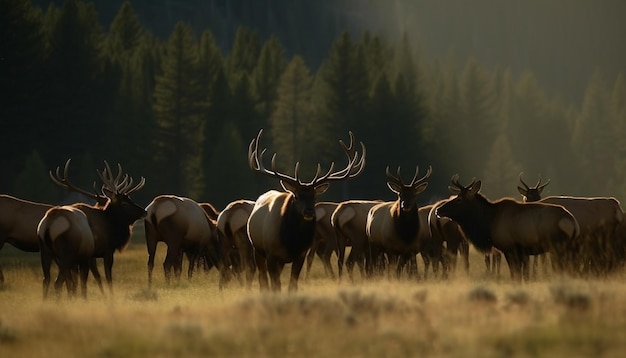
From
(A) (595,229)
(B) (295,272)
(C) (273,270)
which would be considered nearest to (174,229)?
(C) (273,270)

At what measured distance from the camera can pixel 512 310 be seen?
12188 millimetres

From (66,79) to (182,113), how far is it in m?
6.96

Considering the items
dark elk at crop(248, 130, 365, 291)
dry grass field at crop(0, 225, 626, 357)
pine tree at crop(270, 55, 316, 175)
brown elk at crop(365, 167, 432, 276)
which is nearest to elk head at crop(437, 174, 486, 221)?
brown elk at crop(365, 167, 432, 276)

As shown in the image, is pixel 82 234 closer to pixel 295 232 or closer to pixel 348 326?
pixel 295 232

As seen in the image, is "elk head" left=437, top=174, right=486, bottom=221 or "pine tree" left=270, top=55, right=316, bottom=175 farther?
"pine tree" left=270, top=55, right=316, bottom=175

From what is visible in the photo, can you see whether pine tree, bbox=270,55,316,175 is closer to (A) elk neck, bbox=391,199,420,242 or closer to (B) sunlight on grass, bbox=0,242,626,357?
(A) elk neck, bbox=391,199,420,242

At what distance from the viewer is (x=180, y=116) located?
64.5m

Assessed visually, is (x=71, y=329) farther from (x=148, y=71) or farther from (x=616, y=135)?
(x=616, y=135)

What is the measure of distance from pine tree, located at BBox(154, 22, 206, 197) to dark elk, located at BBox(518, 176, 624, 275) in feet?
139

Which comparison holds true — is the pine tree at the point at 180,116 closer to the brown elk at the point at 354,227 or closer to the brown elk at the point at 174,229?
the brown elk at the point at 354,227

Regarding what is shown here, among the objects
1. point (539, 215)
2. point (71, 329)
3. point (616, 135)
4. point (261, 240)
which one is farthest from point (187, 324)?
point (616, 135)

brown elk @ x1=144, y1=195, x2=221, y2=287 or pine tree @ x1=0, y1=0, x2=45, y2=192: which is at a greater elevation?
pine tree @ x1=0, y1=0, x2=45, y2=192

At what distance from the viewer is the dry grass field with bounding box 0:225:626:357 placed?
10.4 metres

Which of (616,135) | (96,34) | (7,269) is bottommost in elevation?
(7,269)
